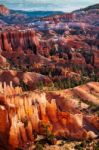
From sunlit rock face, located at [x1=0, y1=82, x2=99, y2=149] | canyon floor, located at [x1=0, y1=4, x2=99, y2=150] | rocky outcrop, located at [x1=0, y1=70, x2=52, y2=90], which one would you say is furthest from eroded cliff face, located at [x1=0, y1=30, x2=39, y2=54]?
sunlit rock face, located at [x1=0, y1=82, x2=99, y2=149]

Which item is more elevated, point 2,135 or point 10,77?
point 2,135

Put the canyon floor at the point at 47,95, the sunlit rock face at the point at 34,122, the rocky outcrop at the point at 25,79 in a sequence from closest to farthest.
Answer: the sunlit rock face at the point at 34,122 → the canyon floor at the point at 47,95 → the rocky outcrop at the point at 25,79

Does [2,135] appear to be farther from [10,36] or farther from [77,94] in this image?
[10,36]

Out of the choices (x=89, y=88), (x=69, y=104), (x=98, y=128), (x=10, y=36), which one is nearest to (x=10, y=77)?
(x=89, y=88)

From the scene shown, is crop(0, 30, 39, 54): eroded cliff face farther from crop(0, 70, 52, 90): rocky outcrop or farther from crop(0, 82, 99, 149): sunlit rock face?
crop(0, 82, 99, 149): sunlit rock face

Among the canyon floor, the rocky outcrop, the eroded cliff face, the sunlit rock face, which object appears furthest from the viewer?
the eroded cliff face

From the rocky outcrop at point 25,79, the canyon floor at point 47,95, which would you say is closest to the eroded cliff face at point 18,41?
the canyon floor at point 47,95

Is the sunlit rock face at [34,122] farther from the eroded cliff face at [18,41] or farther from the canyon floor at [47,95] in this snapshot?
the eroded cliff face at [18,41]

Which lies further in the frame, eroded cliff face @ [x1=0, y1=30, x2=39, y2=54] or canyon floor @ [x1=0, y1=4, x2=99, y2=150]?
eroded cliff face @ [x1=0, y1=30, x2=39, y2=54]

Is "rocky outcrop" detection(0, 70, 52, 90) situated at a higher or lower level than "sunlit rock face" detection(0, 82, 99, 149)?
lower

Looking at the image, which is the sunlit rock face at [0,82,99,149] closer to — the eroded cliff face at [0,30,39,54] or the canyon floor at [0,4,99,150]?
the canyon floor at [0,4,99,150]

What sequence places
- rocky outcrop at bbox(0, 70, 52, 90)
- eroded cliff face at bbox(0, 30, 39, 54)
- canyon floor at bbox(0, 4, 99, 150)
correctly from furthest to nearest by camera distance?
eroded cliff face at bbox(0, 30, 39, 54) → rocky outcrop at bbox(0, 70, 52, 90) → canyon floor at bbox(0, 4, 99, 150)
